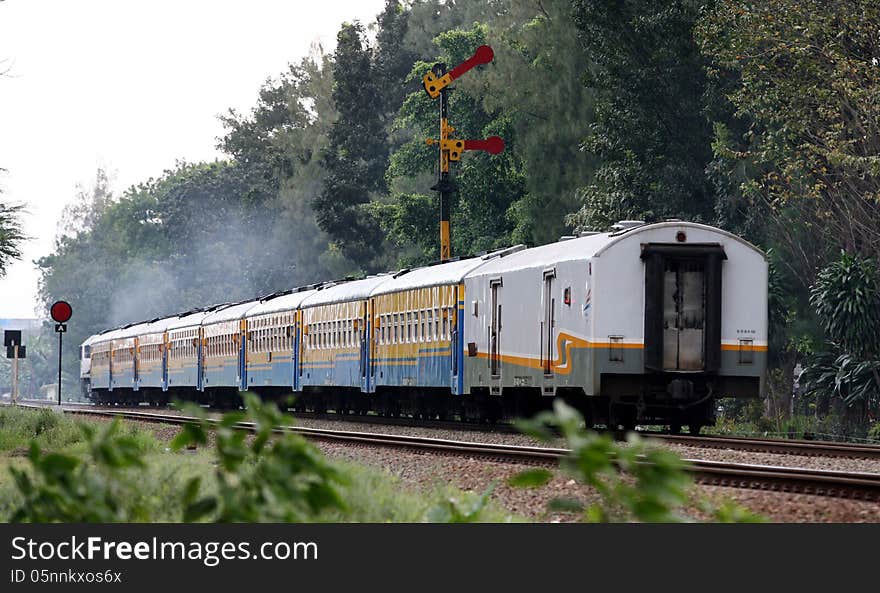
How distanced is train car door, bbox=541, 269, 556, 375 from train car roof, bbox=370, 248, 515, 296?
4.53 m

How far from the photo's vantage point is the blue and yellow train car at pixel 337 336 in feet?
107

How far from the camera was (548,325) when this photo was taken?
22000 mm

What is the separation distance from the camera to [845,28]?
32.1 meters

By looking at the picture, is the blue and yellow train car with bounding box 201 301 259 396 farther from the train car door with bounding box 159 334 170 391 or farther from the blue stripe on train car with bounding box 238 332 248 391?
the train car door with bounding box 159 334 170 391

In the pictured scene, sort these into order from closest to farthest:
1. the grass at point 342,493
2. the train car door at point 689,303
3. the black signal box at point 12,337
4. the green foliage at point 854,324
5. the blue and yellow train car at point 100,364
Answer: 1. the grass at point 342,493
2. the train car door at point 689,303
3. the green foliage at point 854,324
4. the black signal box at point 12,337
5. the blue and yellow train car at point 100,364

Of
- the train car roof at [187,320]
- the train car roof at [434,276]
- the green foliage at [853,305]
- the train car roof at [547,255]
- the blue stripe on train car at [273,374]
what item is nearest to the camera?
the train car roof at [547,255]

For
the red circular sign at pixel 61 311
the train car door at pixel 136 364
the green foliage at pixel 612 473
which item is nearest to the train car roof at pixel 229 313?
the red circular sign at pixel 61 311

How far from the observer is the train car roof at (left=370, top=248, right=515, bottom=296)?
89.1 ft

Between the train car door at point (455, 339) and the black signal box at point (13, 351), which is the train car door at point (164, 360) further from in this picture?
the train car door at point (455, 339)

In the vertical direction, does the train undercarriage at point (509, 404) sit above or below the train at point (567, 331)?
below

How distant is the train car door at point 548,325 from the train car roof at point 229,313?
21402mm

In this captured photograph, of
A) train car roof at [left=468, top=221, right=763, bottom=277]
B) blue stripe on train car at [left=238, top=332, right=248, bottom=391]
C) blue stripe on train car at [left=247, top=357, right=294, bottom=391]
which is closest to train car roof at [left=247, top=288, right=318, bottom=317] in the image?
blue stripe on train car at [left=238, top=332, right=248, bottom=391]

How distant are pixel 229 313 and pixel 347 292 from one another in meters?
10.9

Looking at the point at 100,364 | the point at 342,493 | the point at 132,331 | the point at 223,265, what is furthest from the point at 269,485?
the point at 223,265
